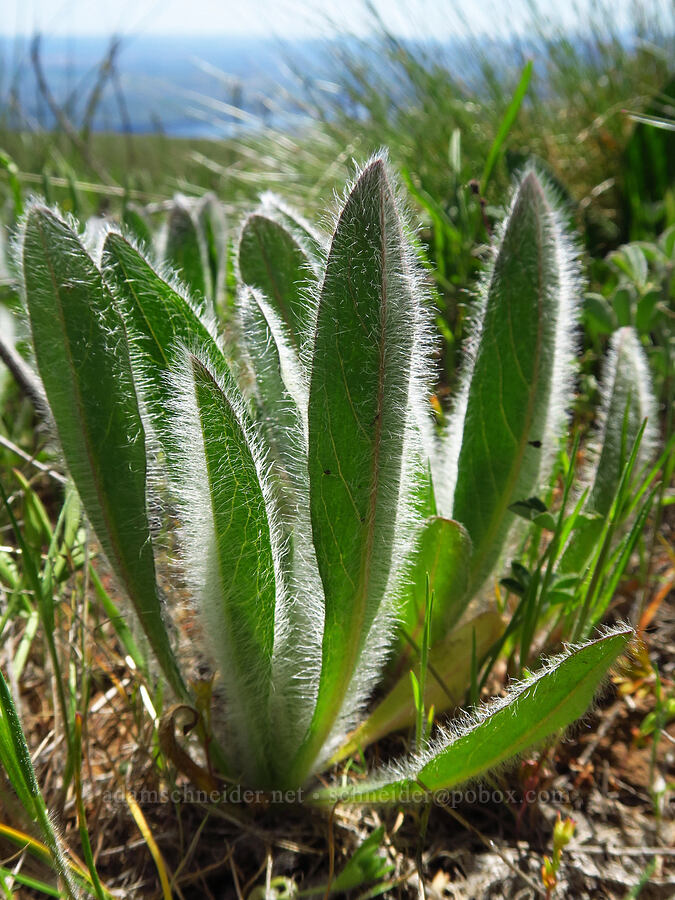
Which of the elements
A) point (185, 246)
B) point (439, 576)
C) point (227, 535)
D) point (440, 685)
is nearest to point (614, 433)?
point (439, 576)

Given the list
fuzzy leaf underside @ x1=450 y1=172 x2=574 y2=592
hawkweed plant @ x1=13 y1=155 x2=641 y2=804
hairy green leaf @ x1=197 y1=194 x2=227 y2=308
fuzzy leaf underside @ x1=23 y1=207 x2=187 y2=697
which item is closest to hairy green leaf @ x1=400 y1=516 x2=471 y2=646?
hawkweed plant @ x1=13 y1=155 x2=641 y2=804

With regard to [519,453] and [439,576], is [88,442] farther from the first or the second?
[519,453]

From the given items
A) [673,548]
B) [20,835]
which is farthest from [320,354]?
[673,548]

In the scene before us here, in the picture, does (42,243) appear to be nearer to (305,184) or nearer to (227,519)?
(227,519)

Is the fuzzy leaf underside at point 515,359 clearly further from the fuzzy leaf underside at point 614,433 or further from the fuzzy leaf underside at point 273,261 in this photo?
the fuzzy leaf underside at point 273,261

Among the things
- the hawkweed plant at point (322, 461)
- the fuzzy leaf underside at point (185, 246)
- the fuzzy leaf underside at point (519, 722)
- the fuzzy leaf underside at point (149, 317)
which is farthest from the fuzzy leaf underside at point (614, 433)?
the fuzzy leaf underside at point (185, 246)

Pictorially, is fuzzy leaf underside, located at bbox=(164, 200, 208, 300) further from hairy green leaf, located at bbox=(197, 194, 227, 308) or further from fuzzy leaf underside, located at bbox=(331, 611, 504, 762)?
fuzzy leaf underside, located at bbox=(331, 611, 504, 762)

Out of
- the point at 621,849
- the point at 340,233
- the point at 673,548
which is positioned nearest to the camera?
the point at 340,233
